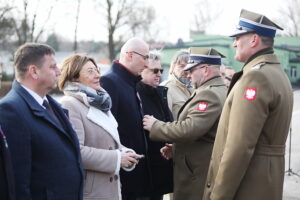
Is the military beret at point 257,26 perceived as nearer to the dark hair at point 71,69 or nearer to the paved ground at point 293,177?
the dark hair at point 71,69

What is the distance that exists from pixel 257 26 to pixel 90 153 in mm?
1613

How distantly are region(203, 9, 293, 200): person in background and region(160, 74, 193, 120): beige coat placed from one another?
2.06m

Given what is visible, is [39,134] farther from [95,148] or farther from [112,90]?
[112,90]

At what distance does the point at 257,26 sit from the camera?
2.98m

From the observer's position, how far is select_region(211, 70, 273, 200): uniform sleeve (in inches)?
107

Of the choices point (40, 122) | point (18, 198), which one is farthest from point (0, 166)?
point (40, 122)

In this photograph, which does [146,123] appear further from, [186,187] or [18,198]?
[18,198]

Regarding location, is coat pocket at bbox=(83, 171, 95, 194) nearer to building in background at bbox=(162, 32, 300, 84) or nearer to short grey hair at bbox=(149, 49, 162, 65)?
short grey hair at bbox=(149, 49, 162, 65)

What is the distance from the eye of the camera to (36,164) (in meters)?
2.49

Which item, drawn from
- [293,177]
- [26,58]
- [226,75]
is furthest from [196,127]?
[293,177]

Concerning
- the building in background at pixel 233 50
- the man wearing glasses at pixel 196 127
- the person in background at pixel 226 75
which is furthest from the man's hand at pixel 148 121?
the building in background at pixel 233 50

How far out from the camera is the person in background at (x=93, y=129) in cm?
305

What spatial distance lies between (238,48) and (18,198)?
76.9 inches

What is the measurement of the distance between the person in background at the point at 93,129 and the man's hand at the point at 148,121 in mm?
627
